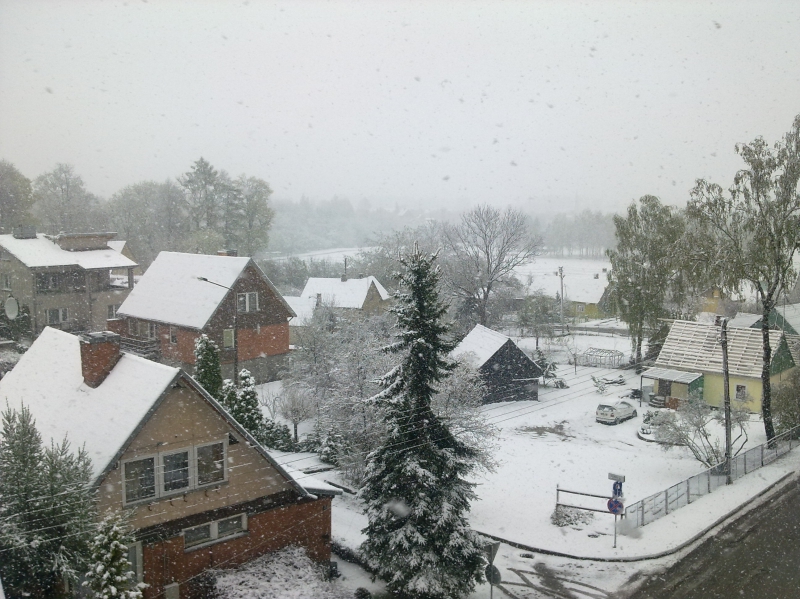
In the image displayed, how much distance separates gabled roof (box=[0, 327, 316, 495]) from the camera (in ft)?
35.3

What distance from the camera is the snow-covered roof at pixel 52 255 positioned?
93.0 feet

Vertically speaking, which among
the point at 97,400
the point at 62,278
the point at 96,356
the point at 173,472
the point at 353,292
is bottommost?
the point at 173,472

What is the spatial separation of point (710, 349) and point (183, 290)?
932 inches

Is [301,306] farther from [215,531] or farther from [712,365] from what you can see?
[215,531]

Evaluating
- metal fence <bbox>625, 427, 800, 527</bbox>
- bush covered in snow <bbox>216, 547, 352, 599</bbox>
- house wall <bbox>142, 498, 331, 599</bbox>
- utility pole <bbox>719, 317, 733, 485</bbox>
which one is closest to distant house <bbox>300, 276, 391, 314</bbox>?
metal fence <bbox>625, 427, 800, 527</bbox>

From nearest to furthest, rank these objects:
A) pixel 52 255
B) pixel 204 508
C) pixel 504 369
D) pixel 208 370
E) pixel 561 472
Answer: pixel 204 508 → pixel 208 370 → pixel 561 472 → pixel 504 369 → pixel 52 255

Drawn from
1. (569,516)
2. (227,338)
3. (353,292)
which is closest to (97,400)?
(569,516)

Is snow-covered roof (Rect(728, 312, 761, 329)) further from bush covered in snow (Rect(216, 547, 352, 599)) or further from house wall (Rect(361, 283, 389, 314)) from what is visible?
bush covered in snow (Rect(216, 547, 352, 599))

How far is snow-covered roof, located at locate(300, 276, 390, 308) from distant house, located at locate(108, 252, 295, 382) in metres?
10.1

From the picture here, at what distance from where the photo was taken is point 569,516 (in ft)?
54.0

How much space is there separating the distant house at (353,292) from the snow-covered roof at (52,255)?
39.0 feet

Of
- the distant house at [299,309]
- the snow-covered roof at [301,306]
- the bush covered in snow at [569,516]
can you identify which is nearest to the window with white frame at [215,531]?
the bush covered in snow at [569,516]

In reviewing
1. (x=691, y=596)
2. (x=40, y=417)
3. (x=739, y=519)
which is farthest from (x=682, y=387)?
(x=40, y=417)

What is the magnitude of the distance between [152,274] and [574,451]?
2077 centimetres
